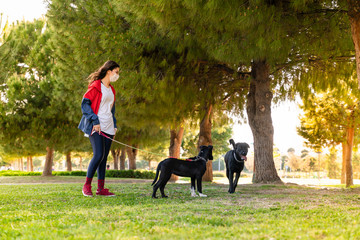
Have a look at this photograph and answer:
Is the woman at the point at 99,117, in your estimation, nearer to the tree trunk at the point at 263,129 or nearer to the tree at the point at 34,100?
the tree trunk at the point at 263,129

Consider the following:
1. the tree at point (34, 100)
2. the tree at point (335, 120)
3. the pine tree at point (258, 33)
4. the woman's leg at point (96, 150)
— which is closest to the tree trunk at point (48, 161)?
the tree at point (34, 100)

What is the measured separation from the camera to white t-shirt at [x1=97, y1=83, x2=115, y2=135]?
18.4 ft

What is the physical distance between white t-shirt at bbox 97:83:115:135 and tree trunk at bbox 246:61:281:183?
6.24 m

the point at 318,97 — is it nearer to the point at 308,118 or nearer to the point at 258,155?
the point at 308,118

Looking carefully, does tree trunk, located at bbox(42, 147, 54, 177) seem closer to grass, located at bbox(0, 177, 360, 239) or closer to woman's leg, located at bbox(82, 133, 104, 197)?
woman's leg, located at bbox(82, 133, 104, 197)

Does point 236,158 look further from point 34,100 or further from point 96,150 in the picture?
point 34,100

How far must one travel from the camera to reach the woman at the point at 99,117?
213 inches

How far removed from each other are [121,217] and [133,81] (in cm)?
662

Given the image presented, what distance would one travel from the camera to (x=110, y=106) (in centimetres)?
578

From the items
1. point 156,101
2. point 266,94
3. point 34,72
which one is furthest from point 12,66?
point 266,94

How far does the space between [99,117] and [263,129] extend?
21.5 ft

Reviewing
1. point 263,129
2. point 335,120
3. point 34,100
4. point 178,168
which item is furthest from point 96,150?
Result: point 335,120

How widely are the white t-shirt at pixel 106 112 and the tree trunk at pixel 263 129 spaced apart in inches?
246

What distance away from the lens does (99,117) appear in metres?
5.61
